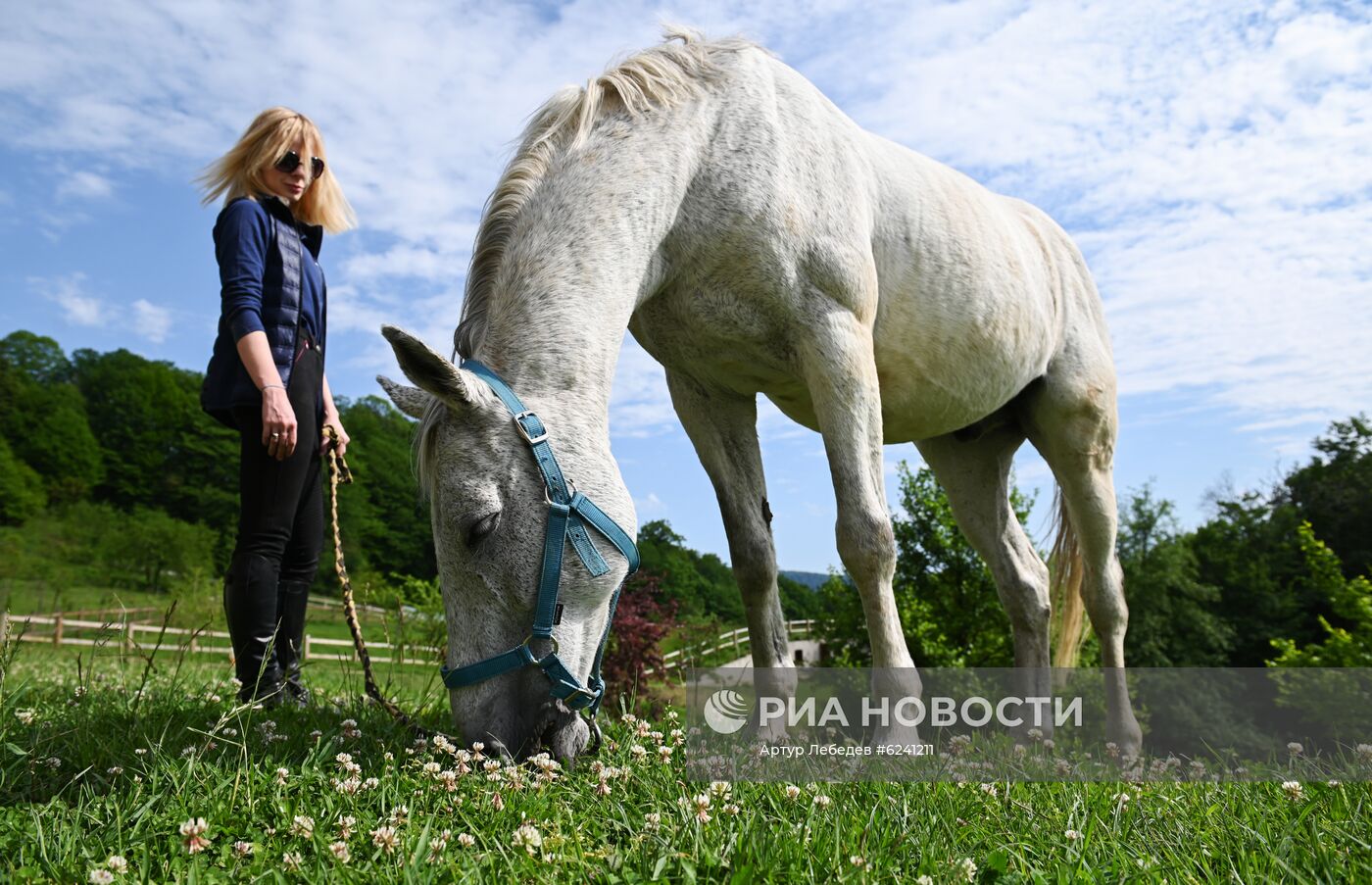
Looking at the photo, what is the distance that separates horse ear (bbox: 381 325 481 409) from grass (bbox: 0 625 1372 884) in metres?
1.09

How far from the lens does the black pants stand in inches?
139

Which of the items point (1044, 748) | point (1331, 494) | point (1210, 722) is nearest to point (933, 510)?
point (1210, 722)

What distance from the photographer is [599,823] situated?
6.69 ft

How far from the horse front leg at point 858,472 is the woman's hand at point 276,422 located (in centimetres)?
205

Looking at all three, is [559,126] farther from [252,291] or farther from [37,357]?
[37,357]

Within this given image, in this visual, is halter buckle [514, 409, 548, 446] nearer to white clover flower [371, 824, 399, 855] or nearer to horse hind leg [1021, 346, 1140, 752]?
white clover flower [371, 824, 399, 855]

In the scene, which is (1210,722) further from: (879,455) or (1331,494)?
(879,455)

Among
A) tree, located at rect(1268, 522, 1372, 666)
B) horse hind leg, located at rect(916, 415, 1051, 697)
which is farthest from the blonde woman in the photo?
tree, located at rect(1268, 522, 1372, 666)

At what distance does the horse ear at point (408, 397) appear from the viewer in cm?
280

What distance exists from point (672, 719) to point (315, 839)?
2315 millimetres

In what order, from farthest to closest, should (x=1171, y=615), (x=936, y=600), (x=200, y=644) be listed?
1. (x=1171, y=615)
2. (x=936, y=600)
3. (x=200, y=644)

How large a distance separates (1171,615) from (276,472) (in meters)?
37.2

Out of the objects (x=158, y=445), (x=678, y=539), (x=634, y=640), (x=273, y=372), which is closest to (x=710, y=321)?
(x=273, y=372)

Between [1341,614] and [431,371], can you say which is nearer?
[431,371]
